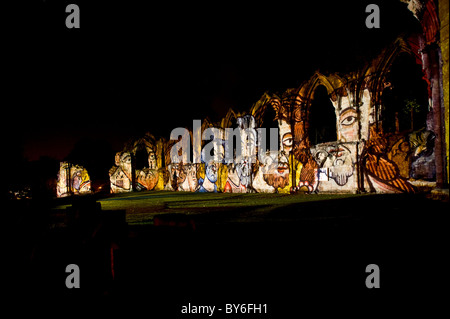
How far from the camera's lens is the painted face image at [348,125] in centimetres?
1040

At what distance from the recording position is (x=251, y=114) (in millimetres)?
15289

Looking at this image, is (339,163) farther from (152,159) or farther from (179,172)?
(152,159)

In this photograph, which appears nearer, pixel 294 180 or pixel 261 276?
pixel 261 276

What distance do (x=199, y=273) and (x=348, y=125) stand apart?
9.81m

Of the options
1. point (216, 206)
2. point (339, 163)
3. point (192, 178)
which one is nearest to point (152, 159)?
point (192, 178)

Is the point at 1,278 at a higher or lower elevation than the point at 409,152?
lower

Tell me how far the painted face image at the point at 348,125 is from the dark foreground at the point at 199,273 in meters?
7.95

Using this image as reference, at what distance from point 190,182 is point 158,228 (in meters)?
17.0

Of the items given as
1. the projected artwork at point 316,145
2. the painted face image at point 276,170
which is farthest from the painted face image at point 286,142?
the painted face image at point 276,170

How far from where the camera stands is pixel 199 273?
262cm

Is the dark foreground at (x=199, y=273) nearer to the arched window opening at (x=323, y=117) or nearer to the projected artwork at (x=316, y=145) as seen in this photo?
the projected artwork at (x=316, y=145)

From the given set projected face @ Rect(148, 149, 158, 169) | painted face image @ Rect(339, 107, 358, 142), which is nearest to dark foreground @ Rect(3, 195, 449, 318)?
painted face image @ Rect(339, 107, 358, 142)

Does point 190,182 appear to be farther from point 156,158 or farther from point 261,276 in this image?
point 261,276

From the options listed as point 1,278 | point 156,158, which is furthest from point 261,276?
point 156,158
